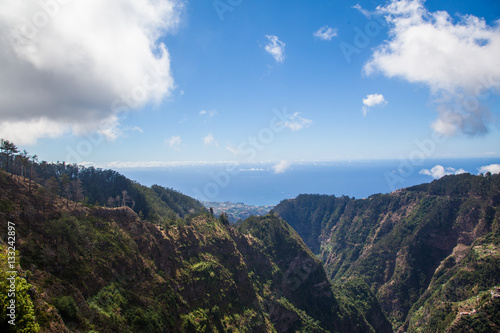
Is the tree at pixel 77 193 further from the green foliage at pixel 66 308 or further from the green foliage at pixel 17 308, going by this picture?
the green foliage at pixel 17 308

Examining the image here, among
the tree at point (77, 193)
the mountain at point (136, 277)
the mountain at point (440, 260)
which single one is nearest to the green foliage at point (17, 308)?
the mountain at point (136, 277)

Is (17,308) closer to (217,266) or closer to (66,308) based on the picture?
(66,308)

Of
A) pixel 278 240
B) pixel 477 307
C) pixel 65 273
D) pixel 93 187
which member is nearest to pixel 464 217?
pixel 477 307

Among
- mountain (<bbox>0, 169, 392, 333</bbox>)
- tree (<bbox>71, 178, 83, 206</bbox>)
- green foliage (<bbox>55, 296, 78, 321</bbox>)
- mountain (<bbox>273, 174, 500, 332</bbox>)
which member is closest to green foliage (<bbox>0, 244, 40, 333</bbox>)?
mountain (<bbox>0, 169, 392, 333</bbox>)

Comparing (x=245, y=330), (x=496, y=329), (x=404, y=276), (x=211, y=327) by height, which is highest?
(x=211, y=327)

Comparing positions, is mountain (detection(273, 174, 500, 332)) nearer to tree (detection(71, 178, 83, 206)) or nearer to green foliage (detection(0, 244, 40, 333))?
green foliage (detection(0, 244, 40, 333))

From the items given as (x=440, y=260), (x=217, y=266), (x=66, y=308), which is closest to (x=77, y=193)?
(x=66, y=308)

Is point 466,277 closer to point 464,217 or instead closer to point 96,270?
point 464,217
